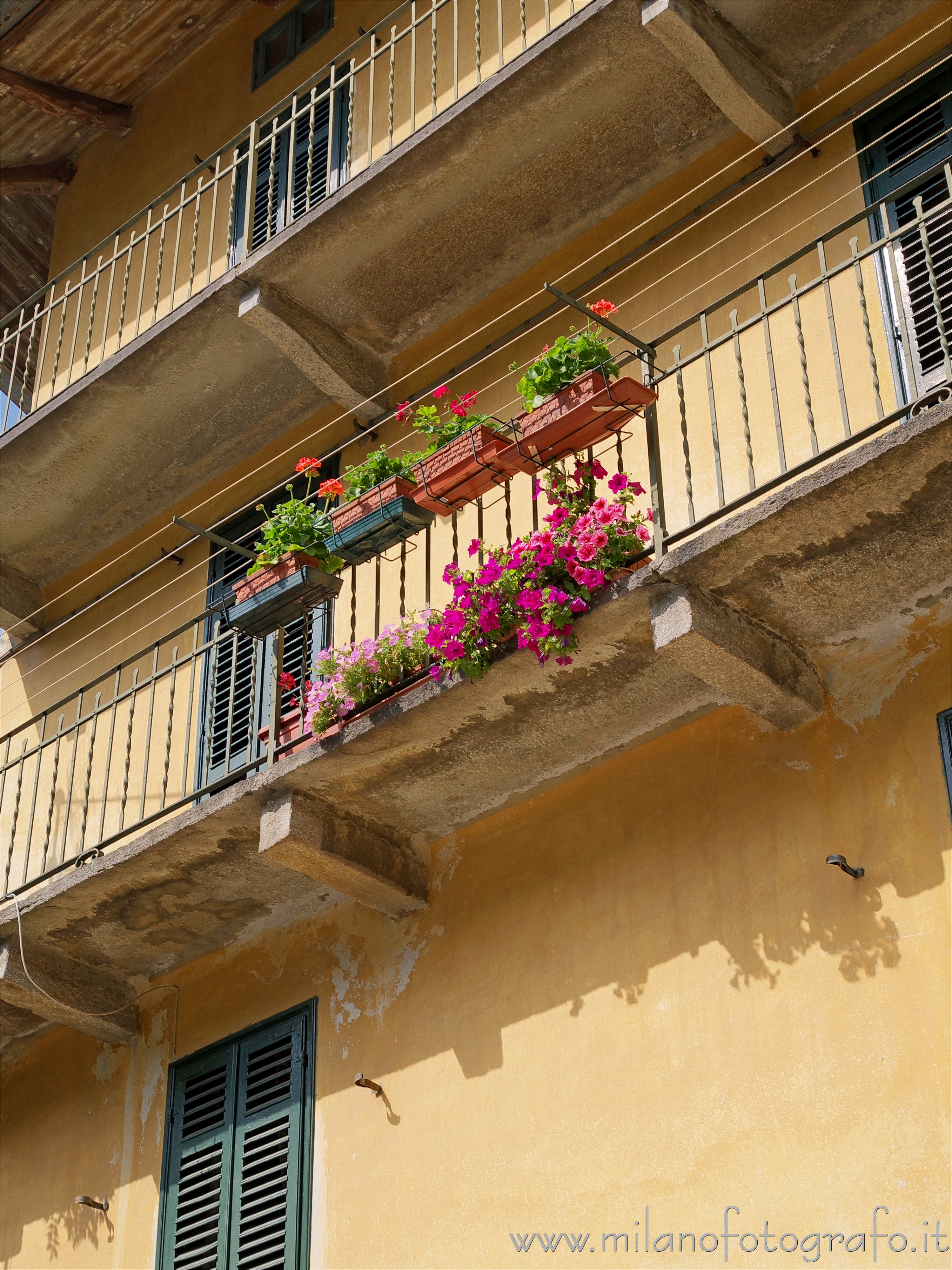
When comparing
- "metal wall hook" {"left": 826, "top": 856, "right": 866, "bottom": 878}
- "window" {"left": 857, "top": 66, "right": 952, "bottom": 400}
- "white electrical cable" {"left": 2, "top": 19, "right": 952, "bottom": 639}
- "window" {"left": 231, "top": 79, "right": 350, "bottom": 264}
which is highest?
"window" {"left": 231, "top": 79, "right": 350, "bottom": 264}

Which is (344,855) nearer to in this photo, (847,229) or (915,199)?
(847,229)

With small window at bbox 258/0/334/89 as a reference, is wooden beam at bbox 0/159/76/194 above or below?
above

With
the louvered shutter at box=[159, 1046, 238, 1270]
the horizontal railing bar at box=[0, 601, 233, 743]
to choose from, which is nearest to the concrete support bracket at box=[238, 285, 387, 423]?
the horizontal railing bar at box=[0, 601, 233, 743]

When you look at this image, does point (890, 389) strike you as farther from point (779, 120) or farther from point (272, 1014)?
point (272, 1014)

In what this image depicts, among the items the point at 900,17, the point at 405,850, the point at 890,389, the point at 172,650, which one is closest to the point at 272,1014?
the point at 405,850

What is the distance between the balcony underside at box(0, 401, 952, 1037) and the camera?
6.82m

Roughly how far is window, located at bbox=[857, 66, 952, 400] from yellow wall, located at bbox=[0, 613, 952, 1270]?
4.94 feet

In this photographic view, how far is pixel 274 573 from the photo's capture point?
339 inches

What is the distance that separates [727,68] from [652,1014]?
490 centimetres

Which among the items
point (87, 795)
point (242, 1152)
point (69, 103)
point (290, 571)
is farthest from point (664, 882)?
point (69, 103)

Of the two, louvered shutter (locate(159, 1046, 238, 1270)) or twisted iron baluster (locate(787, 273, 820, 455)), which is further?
louvered shutter (locate(159, 1046, 238, 1270))

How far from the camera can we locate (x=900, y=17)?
895 cm

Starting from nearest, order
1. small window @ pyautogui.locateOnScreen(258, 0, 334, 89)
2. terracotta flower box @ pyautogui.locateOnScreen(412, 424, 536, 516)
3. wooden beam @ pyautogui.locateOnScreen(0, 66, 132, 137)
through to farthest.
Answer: terracotta flower box @ pyautogui.locateOnScreen(412, 424, 536, 516) < small window @ pyautogui.locateOnScreen(258, 0, 334, 89) < wooden beam @ pyautogui.locateOnScreen(0, 66, 132, 137)

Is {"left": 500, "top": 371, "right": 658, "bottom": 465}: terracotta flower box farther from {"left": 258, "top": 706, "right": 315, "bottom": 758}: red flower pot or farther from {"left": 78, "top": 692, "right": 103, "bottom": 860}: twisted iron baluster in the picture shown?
{"left": 78, "top": 692, "right": 103, "bottom": 860}: twisted iron baluster
